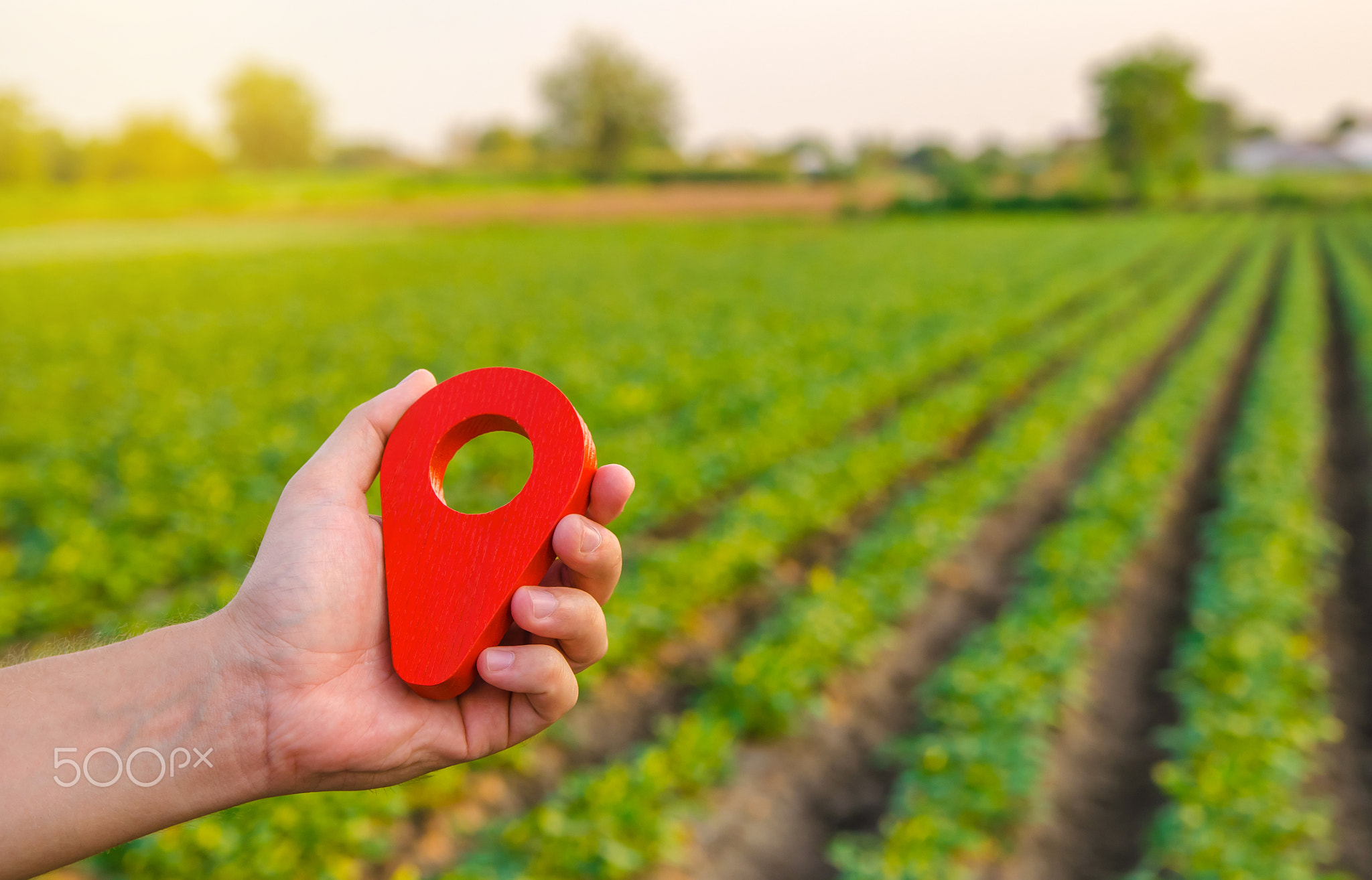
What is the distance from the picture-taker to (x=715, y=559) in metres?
5.68

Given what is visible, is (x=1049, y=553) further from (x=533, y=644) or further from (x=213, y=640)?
(x=213, y=640)

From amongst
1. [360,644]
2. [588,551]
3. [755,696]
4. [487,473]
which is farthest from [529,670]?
[487,473]

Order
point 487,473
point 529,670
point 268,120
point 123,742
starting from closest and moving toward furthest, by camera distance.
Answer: point 123,742
point 529,670
point 487,473
point 268,120

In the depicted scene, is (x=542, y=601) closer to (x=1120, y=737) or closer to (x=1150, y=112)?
(x=1120, y=737)

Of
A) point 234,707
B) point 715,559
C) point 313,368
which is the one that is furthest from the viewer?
point 313,368

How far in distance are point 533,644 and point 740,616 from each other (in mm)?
3993

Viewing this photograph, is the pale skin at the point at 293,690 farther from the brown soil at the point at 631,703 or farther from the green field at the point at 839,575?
the brown soil at the point at 631,703

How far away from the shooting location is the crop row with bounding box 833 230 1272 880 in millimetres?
3455

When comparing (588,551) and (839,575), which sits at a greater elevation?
(588,551)

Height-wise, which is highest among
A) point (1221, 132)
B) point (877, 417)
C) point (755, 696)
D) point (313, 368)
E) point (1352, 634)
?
point (1221, 132)

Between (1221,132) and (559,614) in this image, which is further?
(1221,132)

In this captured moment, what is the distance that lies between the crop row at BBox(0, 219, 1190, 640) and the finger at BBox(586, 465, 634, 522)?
38.0 inches

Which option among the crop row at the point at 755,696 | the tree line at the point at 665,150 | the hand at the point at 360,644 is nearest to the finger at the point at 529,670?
the hand at the point at 360,644

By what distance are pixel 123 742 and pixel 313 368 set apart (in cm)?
1215
